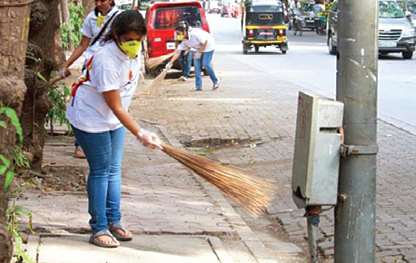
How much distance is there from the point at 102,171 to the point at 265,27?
28.9m

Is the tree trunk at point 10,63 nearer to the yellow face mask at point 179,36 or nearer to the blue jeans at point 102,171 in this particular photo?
the blue jeans at point 102,171

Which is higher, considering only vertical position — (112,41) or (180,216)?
(112,41)

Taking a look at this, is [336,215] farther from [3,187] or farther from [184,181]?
[184,181]

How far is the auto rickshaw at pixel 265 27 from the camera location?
3441cm

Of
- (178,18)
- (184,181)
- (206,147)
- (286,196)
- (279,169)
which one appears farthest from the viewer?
(178,18)

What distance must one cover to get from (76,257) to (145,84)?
51.3 feet

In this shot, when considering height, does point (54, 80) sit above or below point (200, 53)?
above

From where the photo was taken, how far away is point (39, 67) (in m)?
8.99

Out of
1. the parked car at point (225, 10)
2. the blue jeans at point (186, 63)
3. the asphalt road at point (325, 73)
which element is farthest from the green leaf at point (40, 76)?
the parked car at point (225, 10)

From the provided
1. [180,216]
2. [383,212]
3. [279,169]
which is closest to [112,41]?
[180,216]

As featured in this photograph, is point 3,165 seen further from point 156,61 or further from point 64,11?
point 156,61

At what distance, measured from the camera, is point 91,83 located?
600 centimetres

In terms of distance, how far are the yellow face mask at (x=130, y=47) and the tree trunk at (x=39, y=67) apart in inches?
113

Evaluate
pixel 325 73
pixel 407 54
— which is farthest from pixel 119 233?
pixel 407 54
